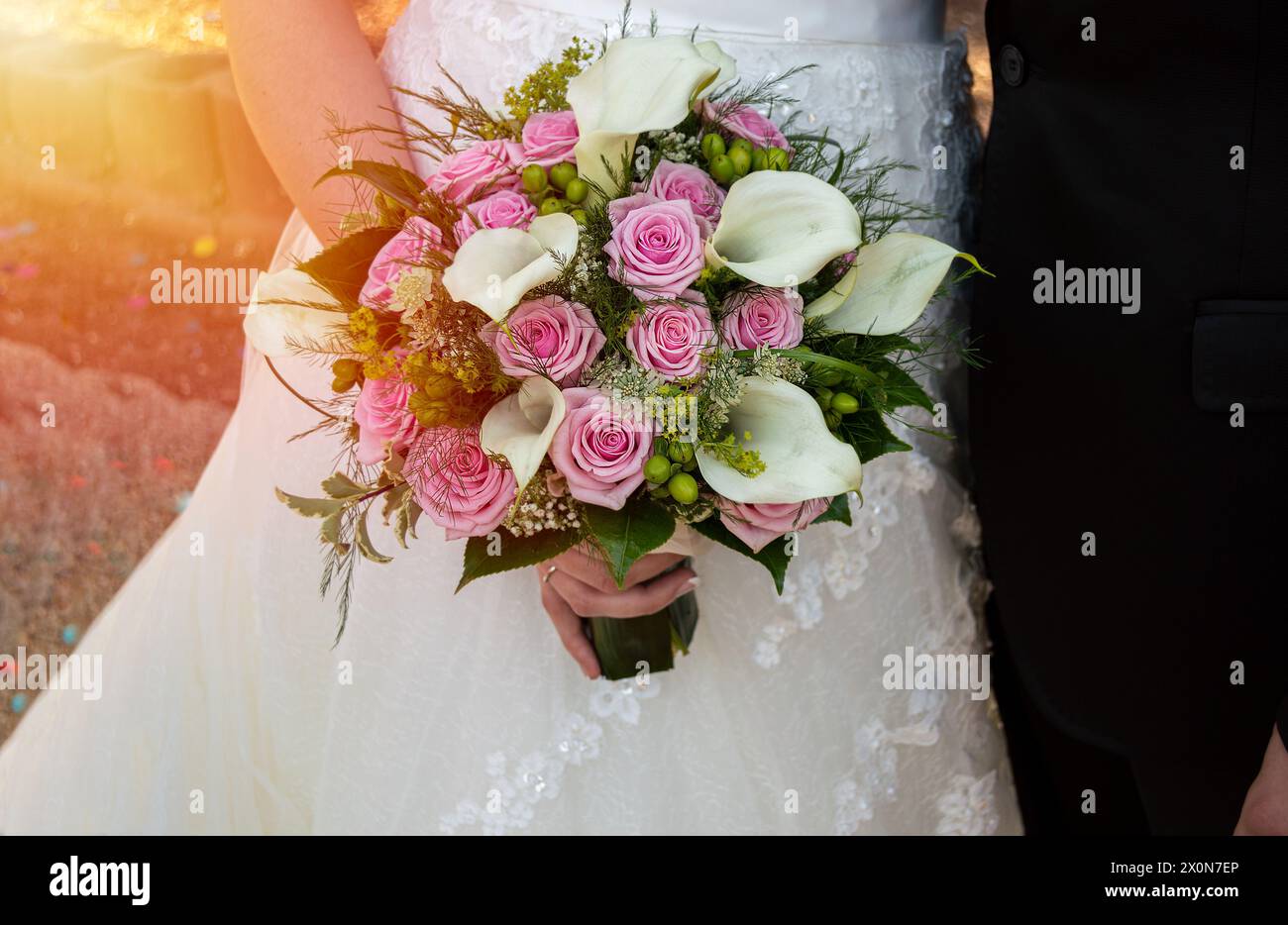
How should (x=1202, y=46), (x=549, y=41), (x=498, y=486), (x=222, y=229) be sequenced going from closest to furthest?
(x=498, y=486), (x=1202, y=46), (x=549, y=41), (x=222, y=229)

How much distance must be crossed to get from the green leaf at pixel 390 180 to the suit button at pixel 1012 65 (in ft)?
1.90

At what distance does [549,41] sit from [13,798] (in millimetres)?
1059

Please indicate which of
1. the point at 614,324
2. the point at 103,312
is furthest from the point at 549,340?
the point at 103,312

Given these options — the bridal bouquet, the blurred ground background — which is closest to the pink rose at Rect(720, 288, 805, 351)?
the bridal bouquet

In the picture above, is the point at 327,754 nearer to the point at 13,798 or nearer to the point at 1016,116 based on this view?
the point at 13,798

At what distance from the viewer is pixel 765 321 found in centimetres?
68

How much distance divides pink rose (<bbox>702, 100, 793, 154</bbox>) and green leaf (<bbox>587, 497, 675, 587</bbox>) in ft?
0.99

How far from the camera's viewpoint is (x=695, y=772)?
96 centimetres

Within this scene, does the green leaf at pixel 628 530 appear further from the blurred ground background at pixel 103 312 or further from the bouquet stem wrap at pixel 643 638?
the blurred ground background at pixel 103 312

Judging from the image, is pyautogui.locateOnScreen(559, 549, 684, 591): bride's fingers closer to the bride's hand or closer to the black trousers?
the bride's hand

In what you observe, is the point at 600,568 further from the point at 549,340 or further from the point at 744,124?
the point at 744,124

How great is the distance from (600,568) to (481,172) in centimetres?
35

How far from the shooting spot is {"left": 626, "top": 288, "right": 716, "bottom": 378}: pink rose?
639 millimetres
